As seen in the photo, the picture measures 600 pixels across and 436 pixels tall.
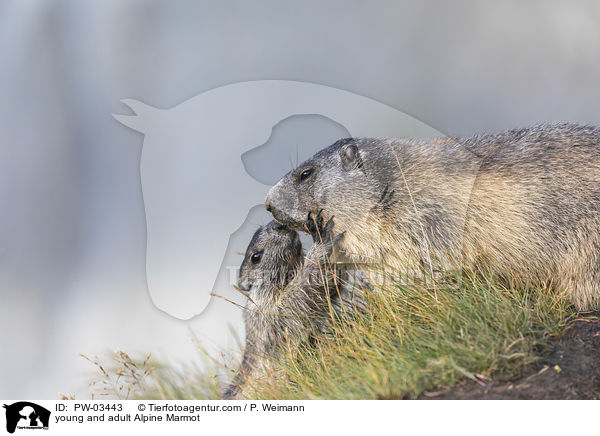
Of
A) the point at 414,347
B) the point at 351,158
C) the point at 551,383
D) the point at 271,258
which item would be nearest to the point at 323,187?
the point at 351,158

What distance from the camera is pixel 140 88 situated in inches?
148

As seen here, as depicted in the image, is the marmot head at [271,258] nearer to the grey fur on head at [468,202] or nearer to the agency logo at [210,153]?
the grey fur on head at [468,202]

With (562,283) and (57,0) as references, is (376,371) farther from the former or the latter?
(57,0)

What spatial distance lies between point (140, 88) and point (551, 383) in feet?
11.2

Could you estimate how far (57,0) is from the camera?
151 inches

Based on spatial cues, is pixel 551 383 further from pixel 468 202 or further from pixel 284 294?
pixel 284 294

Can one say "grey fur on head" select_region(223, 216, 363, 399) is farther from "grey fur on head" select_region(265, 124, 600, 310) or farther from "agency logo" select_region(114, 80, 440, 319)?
"agency logo" select_region(114, 80, 440, 319)

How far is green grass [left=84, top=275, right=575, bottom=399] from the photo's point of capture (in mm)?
2408

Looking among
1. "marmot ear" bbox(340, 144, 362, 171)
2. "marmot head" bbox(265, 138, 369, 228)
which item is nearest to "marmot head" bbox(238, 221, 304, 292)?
"marmot head" bbox(265, 138, 369, 228)

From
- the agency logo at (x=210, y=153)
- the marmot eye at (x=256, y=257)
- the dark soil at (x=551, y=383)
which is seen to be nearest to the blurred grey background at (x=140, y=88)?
the agency logo at (x=210, y=153)
